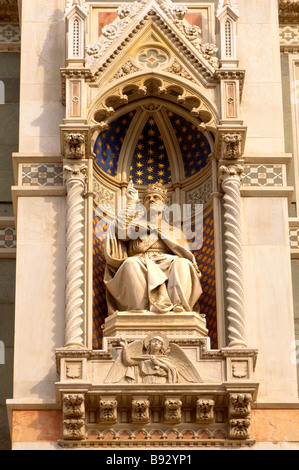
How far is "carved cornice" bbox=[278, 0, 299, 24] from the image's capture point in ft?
83.5

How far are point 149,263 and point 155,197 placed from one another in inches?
49.9

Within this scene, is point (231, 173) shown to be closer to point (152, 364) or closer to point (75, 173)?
point (75, 173)

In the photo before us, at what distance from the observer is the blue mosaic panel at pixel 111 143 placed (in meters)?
23.2

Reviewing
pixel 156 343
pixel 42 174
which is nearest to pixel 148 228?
pixel 42 174

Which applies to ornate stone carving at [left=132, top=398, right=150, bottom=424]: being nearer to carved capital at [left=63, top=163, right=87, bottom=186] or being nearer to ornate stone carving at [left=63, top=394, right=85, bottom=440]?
ornate stone carving at [left=63, top=394, right=85, bottom=440]

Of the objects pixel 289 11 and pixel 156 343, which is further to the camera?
pixel 289 11

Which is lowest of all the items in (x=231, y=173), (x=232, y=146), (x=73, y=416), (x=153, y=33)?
(x=73, y=416)

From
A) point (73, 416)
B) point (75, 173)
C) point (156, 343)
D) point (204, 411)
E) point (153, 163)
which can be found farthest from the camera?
point (153, 163)

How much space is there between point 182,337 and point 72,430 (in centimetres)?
184

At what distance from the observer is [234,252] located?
21750mm

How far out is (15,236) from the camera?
76.8 ft

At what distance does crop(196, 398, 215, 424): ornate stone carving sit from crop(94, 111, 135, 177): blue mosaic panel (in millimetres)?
4179

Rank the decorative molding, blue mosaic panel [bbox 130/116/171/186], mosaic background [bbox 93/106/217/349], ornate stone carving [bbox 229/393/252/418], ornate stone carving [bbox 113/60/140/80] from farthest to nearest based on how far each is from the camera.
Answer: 1. blue mosaic panel [bbox 130/116/171/186]
2. ornate stone carving [bbox 113/60/140/80]
3. the decorative molding
4. mosaic background [bbox 93/106/217/349]
5. ornate stone carving [bbox 229/393/252/418]

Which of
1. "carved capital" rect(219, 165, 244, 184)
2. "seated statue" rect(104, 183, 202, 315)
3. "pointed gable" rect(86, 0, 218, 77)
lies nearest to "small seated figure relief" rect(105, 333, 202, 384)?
"seated statue" rect(104, 183, 202, 315)
